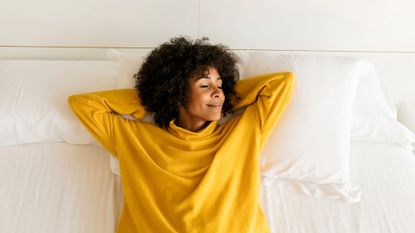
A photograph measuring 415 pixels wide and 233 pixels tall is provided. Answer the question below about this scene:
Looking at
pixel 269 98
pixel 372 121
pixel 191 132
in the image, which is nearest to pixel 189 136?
pixel 191 132

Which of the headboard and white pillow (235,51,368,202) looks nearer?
white pillow (235,51,368,202)

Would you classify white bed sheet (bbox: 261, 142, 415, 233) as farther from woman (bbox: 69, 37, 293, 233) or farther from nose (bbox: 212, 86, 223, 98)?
nose (bbox: 212, 86, 223, 98)

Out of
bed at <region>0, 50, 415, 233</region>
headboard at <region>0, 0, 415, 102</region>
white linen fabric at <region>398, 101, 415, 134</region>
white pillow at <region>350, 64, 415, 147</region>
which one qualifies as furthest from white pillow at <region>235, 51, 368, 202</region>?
white linen fabric at <region>398, 101, 415, 134</region>

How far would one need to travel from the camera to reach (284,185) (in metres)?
1.19

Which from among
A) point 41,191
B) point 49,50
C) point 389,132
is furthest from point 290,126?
point 49,50

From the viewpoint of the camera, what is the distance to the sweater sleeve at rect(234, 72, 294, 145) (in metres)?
1.15

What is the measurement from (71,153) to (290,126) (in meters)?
0.75

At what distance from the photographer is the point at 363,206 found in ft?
3.71

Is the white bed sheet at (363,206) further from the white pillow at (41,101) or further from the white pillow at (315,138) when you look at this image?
the white pillow at (41,101)

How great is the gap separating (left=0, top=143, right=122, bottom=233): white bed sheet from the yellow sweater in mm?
84

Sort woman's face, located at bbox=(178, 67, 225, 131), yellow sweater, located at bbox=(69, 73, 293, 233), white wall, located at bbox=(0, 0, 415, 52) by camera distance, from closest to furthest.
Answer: yellow sweater, located at bbox=(69, 73, 293, 233), woman's face, located at bbox=(178, 67, 225, 131), white wall, located at bbox=(0, 0, 415, 52)

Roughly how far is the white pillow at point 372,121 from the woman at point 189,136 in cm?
34

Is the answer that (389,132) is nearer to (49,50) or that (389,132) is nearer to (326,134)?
(326,134)

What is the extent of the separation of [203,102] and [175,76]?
0.48 feet
